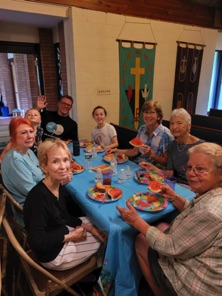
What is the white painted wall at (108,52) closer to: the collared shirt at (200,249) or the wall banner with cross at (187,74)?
the wall banner with cross at (187,74)

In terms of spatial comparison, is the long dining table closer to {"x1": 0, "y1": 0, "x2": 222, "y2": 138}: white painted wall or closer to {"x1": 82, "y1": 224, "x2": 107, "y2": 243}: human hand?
{"x1": 82, "y1": 224, "x2": 107, "y2": 243}: human hand

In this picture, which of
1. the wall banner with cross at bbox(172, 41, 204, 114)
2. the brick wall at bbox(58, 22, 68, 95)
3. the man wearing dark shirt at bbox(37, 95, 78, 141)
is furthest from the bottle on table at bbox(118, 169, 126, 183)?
the wall banner with cross at bbox(172, 41, 204, 114)

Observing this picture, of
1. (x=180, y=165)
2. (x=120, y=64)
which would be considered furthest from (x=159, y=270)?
(x=120, y=64)

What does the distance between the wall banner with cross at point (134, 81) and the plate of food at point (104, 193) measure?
9.81 ft

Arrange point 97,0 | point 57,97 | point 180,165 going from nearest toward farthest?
point 180,165 < point 97,0 < point 57,97

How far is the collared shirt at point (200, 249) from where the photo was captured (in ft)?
3.30

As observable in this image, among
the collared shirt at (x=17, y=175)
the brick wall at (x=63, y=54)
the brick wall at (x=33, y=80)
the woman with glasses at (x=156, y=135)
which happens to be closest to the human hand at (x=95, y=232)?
the collared shirt at (x=17, y=175)

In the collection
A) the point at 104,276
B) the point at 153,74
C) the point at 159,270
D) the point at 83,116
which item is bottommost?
the point at 104,276

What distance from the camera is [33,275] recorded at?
131 cm

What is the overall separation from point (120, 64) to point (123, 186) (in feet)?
10.3

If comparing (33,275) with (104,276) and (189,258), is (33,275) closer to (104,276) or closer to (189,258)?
(104,276)

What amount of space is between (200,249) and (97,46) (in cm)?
375

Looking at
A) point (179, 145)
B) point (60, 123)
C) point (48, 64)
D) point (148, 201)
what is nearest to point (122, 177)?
point (148, 201)

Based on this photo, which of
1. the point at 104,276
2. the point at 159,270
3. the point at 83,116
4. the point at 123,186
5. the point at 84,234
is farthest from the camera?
Answer: the point at 83,116
